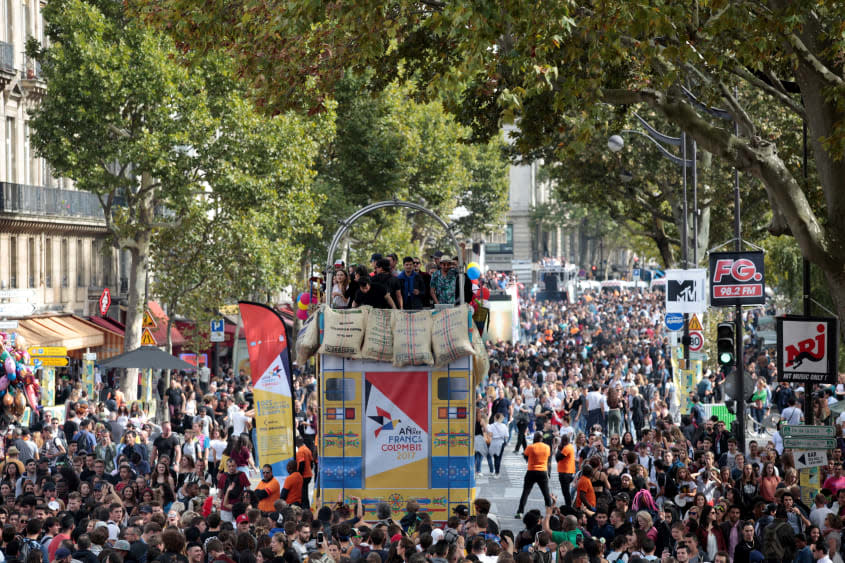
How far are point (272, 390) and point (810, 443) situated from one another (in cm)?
693

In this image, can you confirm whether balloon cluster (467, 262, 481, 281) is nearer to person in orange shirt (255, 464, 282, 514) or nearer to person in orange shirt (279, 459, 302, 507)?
person in orange shirt (279, 459, 302, 507)

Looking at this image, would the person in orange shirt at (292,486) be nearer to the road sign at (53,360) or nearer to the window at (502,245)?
the road sign at (53,360)

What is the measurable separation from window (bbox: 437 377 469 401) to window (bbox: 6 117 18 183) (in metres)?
25.9

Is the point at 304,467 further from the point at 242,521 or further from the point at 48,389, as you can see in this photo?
the point at 48,389

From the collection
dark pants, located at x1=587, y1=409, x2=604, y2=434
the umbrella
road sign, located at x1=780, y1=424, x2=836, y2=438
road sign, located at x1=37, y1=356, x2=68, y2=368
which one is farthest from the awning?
road sign, located at x1=780, y1=424, x2=836, y2=438

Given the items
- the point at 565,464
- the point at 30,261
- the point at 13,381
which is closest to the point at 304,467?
the point at 565,464

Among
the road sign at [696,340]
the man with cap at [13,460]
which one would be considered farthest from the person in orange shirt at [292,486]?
the road sign at [696,340]

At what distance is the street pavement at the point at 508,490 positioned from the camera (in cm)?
1943

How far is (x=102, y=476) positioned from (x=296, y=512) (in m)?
4.72

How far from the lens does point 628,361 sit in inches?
1540

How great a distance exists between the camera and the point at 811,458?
49.1ft

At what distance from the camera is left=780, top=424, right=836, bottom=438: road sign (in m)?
14.9

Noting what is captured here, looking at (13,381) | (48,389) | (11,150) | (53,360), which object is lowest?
(48,389)

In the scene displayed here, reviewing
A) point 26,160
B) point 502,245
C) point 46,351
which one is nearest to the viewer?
point 46,351
